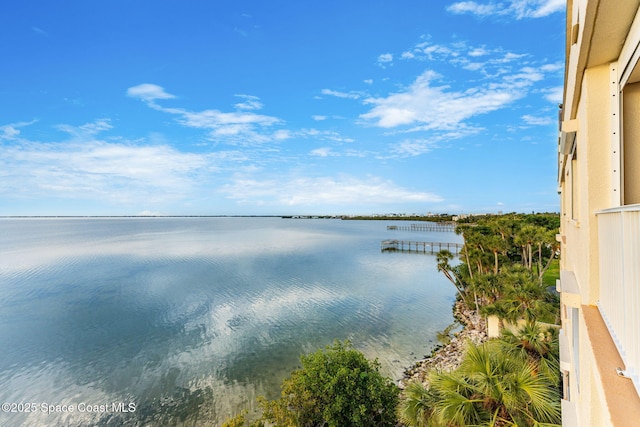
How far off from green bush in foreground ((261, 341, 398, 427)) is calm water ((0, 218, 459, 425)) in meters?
3.48

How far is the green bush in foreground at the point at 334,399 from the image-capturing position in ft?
26.9

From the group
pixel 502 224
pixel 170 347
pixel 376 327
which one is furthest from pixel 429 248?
pixel 170 347

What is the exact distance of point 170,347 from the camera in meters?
15.6

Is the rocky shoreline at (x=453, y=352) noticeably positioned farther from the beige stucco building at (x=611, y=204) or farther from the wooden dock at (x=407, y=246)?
the wooden dock at (x=407, y=246)

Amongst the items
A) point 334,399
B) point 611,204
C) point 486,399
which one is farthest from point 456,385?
point 611,204

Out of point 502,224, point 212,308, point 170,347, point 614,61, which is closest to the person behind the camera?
point 614,61

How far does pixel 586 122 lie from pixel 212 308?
872 inches

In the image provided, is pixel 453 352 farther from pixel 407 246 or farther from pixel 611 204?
pixel 407 246

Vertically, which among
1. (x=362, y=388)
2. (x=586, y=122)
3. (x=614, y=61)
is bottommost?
(x=362, y=388)

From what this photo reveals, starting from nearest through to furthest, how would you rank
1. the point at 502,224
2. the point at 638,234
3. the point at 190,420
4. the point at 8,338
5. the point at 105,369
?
the point at 638,234 → the point at 190,420 → the point at 105,369 → the point at 8,338 → the point at 502,224

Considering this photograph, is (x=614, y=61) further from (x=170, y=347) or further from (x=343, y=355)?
(x=170, y=347)

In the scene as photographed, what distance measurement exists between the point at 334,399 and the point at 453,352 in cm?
886

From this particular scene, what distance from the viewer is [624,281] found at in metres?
1.65

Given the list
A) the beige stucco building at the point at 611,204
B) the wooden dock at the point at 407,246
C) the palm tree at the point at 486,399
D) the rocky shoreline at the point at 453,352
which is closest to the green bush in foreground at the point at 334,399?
the palm tree at the point at 486,399
